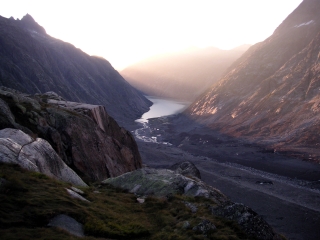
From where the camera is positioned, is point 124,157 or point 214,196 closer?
point 214,196

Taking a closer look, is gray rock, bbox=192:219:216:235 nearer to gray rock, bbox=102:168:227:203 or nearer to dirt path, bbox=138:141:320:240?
gray rock, bbox=102:168:227:203

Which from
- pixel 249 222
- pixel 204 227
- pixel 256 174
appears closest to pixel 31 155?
pixel 204 227

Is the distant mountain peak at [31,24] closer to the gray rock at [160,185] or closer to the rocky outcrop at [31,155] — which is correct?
the rocky outcrop at [31,155]

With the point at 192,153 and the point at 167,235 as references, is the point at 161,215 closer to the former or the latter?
the point at 167,235

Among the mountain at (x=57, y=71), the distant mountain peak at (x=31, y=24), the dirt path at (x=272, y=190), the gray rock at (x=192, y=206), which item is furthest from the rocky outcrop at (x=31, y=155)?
the distant mountain peak at (x=31, y=24)

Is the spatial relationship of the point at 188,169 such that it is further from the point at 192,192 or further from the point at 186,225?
the point at 186,225

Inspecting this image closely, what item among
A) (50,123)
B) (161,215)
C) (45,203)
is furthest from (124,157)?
(45,203)
